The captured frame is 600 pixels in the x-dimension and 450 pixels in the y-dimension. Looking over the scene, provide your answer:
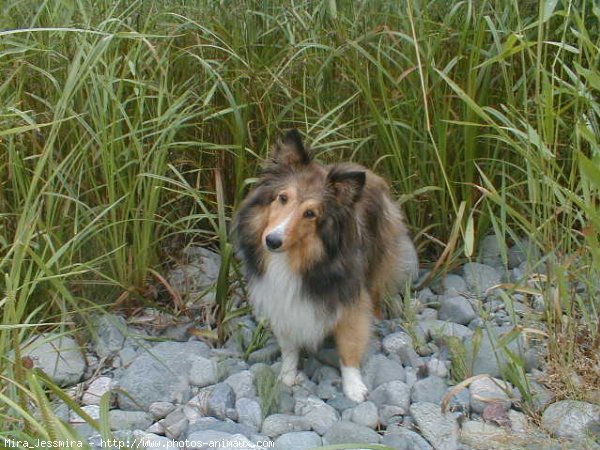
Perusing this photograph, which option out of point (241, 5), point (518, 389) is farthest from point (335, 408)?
point (241, 5)

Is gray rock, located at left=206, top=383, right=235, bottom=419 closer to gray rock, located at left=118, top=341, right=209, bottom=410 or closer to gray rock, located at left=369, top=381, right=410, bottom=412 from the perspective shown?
gray rock, located at left=118, top=341, right=209, bottom=410

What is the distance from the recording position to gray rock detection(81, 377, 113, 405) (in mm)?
3127

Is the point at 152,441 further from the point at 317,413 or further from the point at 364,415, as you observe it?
the point at 364,415

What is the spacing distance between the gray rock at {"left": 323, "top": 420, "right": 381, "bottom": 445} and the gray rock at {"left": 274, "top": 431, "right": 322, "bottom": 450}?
0.12ft

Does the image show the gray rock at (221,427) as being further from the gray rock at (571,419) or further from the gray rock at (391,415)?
the gray rock at (571,419)

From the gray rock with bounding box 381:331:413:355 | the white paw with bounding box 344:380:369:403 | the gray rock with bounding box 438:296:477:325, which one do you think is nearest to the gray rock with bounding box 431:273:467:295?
the gray rock with bounding box 438:296:477:325

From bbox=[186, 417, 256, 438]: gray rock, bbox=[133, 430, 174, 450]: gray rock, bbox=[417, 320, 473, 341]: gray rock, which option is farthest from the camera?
bbox=[417, 320, 473, 341]: gray rock

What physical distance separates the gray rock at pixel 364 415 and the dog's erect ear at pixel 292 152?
0.96 m

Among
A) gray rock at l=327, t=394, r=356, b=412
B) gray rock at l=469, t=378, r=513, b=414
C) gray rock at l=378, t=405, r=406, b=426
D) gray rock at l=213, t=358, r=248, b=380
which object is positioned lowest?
gray rock at l=327, t=394, r=356, b=412

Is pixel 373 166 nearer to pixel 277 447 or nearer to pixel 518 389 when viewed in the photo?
pixel 518 389

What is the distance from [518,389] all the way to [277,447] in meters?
0.92

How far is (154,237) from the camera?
378 centimetres

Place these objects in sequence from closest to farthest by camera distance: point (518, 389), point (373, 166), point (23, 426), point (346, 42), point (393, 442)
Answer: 1. point (23, 426)
2. point (393, 442)
3. point (518, 389)
4. point (346, 42)
5. point (373, 166)

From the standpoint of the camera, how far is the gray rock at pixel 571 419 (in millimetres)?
2813
